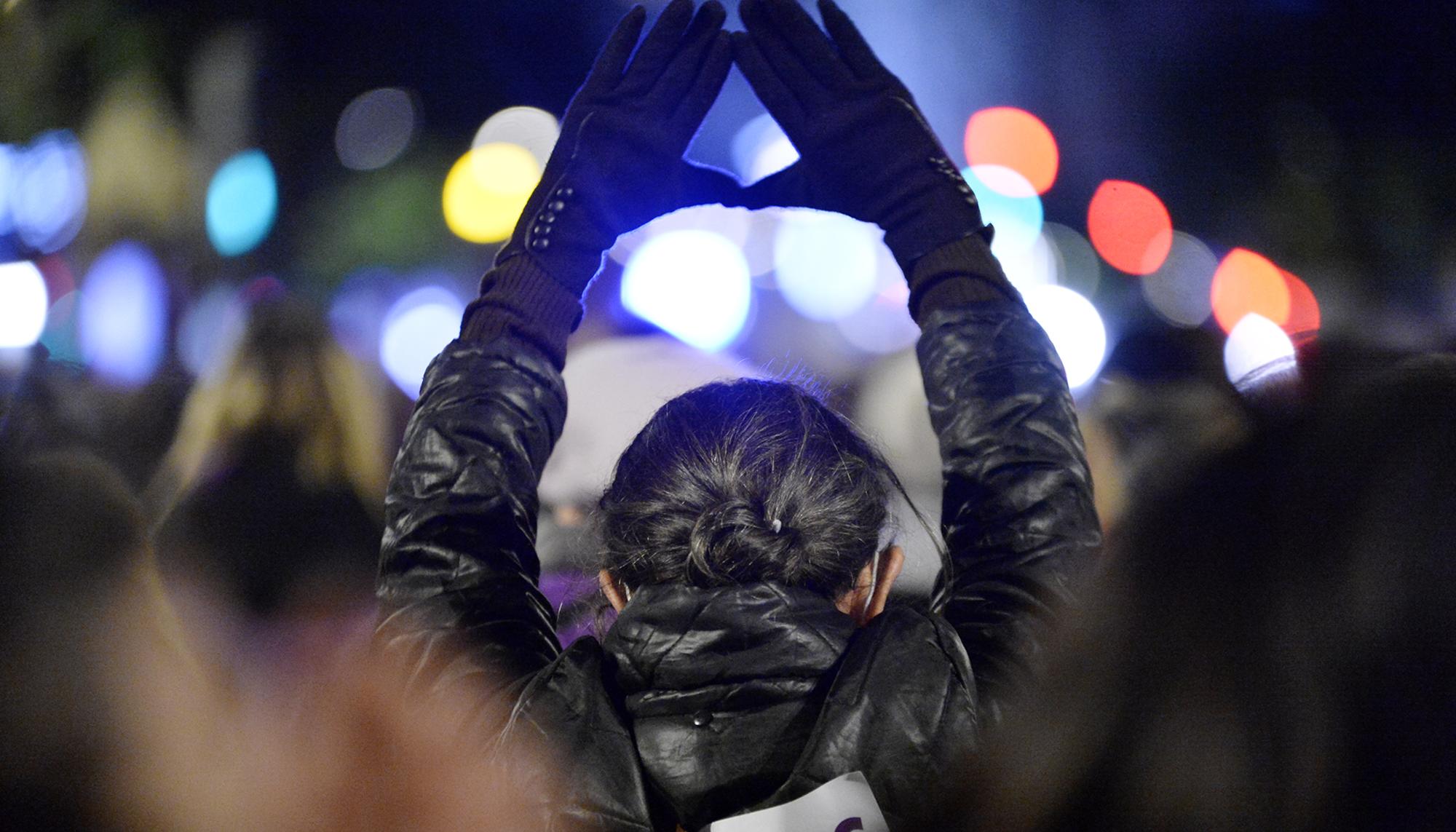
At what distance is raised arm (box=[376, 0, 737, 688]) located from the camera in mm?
967

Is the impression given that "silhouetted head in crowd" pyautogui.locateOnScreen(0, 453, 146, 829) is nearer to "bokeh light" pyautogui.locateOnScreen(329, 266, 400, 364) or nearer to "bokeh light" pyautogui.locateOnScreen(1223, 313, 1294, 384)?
"bokeh light" pyautogui.locateOnScreen(329, 266, 400, 364)

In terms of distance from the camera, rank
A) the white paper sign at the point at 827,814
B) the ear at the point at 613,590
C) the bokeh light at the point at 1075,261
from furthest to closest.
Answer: the bokeh light at the point at 1075,261 < the ear at the point at 613,590 < the white paper sign at the point at 827,814

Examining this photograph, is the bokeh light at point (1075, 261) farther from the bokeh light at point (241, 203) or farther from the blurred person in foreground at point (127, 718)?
the blurred person in foreground at point (127, 718)

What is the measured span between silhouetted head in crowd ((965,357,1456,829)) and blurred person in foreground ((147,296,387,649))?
4.53 ft

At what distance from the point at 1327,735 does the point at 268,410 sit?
7.19 feet

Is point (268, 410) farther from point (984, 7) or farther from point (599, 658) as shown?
point (984, 7)

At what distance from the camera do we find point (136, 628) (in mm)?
500

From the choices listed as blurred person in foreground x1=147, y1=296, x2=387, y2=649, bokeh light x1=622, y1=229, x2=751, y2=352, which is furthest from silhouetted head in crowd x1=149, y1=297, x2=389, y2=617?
bokeh light x1=622, y1=229, x2=751, y2=352

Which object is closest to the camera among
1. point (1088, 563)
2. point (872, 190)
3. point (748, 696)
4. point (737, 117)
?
point (748, 696)

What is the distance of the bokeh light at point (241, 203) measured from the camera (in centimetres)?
494

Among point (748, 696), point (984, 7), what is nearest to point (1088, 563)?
point (748, 696)

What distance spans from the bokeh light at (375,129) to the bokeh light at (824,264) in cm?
349

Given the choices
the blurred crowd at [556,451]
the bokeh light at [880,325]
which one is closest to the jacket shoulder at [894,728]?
the blurred crowd at [556,451]

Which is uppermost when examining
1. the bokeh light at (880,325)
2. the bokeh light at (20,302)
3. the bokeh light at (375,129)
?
the bokeh light at (375,129)
